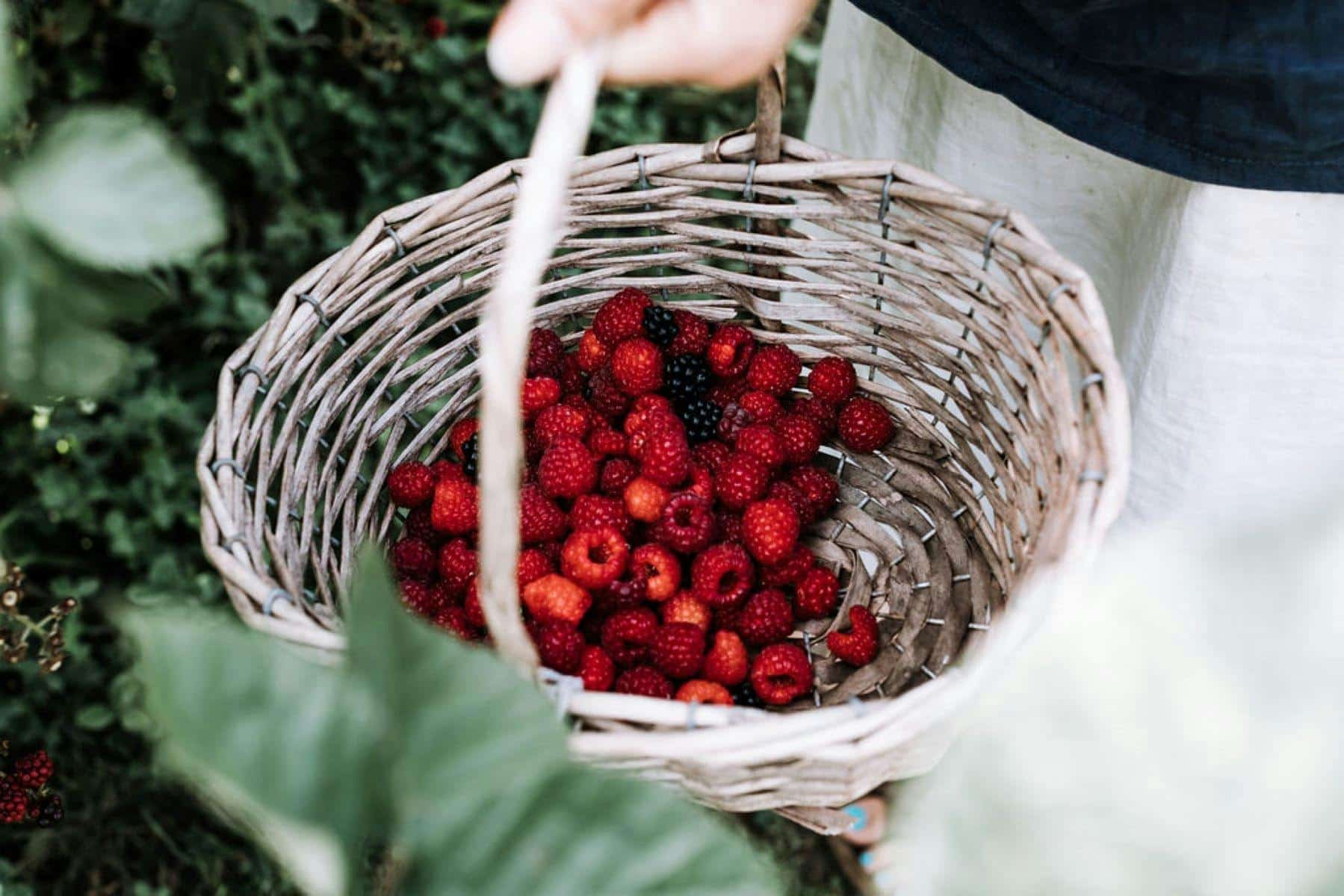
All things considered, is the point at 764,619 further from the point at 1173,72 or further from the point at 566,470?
the point at 1173,72

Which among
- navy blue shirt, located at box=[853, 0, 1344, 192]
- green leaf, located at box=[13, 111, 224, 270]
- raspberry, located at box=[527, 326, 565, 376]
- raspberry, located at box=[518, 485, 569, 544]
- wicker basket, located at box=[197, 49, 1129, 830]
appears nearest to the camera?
green leaf, located at box=[13, 111, 224, 270]

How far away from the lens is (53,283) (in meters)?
0.49

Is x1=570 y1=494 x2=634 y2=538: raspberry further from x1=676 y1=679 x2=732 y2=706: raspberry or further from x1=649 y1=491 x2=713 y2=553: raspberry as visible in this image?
x1=676 y1=679 x2=732 y2=706: raspberry

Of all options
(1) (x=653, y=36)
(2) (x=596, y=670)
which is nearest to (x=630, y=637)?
(2) (x=596, y=670)

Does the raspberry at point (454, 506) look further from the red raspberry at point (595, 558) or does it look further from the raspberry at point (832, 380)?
the raspberry at point (832, 380)

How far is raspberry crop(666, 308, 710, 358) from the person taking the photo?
42.1 inches

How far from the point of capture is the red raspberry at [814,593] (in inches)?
39.5

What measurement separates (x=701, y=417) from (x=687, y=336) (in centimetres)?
8

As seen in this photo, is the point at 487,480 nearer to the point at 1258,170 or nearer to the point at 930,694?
the point at 930,694

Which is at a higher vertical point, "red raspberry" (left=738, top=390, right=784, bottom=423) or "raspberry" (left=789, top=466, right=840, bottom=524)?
"red raspberry" (left=738, top=390, right=784, bottom=423)

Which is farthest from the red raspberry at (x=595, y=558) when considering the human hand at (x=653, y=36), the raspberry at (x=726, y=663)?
the human hand at (x=653, y=36)

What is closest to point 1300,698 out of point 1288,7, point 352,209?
point 1288,7

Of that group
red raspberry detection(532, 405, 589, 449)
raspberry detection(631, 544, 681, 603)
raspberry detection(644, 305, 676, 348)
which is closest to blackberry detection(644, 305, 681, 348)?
raspberry detection(644, 305, 676, 348)

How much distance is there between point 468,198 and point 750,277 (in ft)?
0.89
